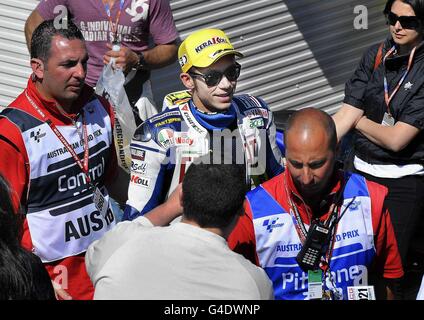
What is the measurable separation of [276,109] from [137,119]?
2.36 metres

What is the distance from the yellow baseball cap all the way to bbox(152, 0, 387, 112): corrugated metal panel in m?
2.50

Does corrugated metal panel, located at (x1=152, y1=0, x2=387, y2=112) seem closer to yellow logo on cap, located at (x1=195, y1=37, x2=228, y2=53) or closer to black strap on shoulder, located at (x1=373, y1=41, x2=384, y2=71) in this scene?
black strap on shoulder, located at (x1=373, y1=41, x2=384, y2=71)

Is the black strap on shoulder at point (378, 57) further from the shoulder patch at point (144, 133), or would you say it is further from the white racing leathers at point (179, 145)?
the shoulder patch at point (144, 133)

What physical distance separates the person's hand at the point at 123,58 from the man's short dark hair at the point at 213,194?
2.55 m

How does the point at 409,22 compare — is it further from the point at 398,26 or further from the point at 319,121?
the point at 319,121

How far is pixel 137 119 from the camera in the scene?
23.5 feet

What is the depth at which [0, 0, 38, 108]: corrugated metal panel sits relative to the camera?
8289 mm

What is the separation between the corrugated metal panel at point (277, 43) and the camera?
8.44 meters

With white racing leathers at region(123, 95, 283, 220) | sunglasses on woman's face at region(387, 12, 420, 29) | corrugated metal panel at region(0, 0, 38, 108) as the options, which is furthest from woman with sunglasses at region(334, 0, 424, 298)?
corrugated metal panel at region(0, 0, 38, 108)

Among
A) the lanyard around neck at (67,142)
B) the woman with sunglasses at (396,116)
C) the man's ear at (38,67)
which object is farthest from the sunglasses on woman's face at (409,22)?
the man's ear at (38,67)

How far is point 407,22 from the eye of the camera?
21.5 ft

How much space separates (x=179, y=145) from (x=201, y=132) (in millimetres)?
150

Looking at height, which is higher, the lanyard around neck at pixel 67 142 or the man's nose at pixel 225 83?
the man's nose at pixel 225 83

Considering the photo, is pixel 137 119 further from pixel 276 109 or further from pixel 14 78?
pixel 276 109
